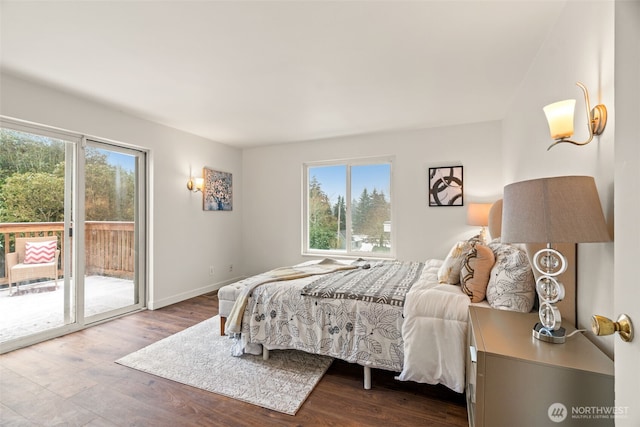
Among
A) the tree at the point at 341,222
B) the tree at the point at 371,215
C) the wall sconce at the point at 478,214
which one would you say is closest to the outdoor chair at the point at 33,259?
the tree at the point at 341,222

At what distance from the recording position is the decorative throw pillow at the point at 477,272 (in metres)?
1.90

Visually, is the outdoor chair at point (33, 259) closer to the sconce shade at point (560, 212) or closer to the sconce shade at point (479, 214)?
the sconce shade at point (560, 212)

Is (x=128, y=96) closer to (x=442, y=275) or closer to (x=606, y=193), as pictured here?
(x=442, y=275)

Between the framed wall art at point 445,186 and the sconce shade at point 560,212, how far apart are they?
2.77 meters

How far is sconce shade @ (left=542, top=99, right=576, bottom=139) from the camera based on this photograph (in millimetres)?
1352

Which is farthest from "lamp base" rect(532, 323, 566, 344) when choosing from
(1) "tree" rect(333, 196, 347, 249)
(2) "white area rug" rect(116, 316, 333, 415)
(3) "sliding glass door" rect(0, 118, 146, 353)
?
(3) "sliding glass door" rect(0, 118, 146, 353)

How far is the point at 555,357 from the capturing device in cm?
109

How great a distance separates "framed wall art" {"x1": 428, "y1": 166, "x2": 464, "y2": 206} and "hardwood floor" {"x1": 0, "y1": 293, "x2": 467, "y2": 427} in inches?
95.5

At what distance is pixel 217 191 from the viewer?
463 centimetres

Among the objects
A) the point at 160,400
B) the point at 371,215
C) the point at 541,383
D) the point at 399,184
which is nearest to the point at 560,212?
the point at 541,383

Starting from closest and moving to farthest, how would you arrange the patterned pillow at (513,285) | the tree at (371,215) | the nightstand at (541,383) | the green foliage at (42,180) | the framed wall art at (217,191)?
the nightstand at (541,383) → the patterned pillow at (513,285) → the green foliage at (42,180) → the tree at (371,215) → the framed wall art at (217,191)

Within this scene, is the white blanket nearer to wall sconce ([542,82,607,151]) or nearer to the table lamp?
the table lamp

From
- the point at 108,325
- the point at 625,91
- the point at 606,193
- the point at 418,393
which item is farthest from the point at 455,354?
the point at 108,325

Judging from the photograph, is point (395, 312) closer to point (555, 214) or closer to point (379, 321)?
point (379, 321)
